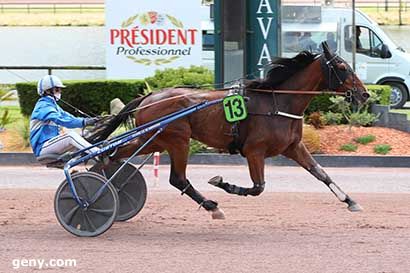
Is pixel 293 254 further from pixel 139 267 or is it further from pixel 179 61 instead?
pixel 179 61

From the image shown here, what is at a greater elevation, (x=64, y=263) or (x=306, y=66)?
(x=306, y=66)

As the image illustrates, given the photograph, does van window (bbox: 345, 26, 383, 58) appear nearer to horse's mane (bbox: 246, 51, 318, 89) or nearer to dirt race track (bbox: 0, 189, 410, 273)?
dirt race track (bbox: 0, 189, 410, 273)

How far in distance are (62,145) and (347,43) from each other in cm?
1589

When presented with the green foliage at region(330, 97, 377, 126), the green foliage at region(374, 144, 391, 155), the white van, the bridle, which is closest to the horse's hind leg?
the bridle

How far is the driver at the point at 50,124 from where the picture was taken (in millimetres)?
10109

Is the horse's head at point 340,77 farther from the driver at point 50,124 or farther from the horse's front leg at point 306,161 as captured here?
the driver at point 50,124

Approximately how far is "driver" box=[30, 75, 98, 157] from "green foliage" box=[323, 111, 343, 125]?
8.67 metres

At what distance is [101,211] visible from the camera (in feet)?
32.7

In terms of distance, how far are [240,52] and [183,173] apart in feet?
24.9

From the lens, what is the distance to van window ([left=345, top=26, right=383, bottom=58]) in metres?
25.3

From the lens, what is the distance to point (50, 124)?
10.2 metres

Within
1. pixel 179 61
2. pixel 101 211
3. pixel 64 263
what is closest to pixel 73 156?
pixel 101 211

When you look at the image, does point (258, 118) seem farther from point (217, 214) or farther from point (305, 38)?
point (305, 38)

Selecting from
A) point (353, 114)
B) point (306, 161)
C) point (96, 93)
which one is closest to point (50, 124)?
point (306, 161)
